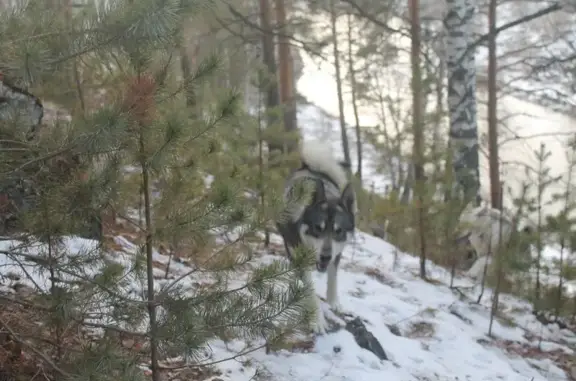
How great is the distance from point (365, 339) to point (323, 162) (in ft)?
6.32

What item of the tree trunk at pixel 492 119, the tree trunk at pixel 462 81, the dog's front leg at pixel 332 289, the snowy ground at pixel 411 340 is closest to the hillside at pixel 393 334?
the snowy ground at pixel 411 340

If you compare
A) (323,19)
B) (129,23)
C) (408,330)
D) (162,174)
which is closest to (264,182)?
(408,330)

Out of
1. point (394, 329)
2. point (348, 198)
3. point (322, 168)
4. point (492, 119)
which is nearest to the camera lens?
point (348, 198)

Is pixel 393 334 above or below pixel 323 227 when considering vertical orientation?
below

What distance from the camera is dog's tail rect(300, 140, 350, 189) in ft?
20.0

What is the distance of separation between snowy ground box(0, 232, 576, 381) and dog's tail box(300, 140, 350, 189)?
109 cm

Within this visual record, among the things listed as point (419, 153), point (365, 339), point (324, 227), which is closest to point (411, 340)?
point (365, 339)

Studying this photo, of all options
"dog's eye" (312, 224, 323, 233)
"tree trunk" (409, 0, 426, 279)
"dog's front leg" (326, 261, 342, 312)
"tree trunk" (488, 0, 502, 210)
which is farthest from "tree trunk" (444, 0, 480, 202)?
"dog's eye" (312, 224, 323, 233)

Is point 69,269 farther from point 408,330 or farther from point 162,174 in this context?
point 408,330

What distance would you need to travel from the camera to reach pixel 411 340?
5543mm

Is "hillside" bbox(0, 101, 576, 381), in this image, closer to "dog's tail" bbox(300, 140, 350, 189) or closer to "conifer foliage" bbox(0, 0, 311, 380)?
"conifer foliage" bbox(0, 0, 311, 380)

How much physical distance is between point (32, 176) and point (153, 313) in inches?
36.9

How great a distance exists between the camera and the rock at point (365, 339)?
16.4ft

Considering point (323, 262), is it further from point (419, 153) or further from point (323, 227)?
point (419, 153)
